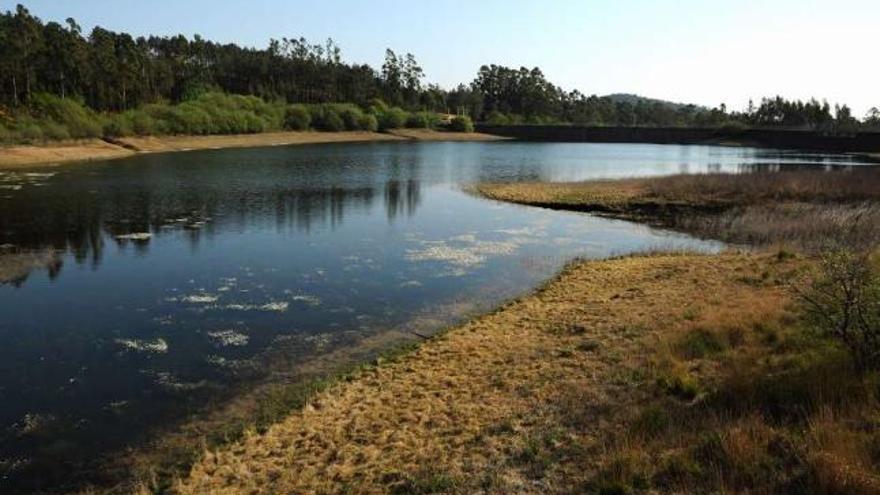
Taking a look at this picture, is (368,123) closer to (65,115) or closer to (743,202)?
(65,115)

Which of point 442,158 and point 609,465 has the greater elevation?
point 442,158

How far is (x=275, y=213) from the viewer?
43.4 m

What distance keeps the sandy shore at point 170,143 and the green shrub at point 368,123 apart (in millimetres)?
1866

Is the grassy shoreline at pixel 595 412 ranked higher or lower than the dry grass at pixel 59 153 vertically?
lower

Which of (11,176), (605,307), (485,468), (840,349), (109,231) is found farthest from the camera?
(11,176)

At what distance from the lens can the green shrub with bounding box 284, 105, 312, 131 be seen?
161 m

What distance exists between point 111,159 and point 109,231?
56657 mm

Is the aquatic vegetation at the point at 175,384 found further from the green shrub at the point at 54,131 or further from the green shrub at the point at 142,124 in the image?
the green shrub at the point at 142,124

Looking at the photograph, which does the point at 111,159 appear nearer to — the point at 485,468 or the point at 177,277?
the point at 177,277

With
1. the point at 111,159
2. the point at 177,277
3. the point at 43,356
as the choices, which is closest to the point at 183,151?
the point at 111,159

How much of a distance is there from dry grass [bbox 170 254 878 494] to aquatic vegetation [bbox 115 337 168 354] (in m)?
5.79

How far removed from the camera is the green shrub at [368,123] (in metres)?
170

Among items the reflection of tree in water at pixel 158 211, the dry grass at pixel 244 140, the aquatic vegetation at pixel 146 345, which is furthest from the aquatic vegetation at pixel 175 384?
the dry grass at pixel 244 140

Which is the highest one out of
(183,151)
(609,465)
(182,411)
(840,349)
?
(183,151)
